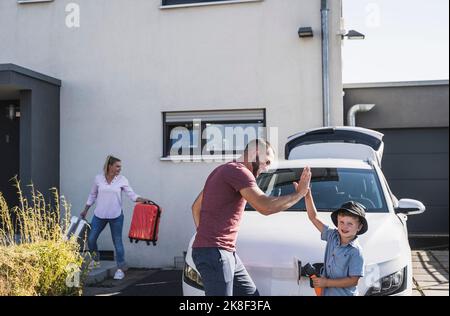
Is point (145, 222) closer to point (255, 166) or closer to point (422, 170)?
point (255, 166)

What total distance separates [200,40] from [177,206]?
289 centimetres

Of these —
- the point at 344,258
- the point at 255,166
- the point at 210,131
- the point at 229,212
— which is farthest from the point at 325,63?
the point at 344,258

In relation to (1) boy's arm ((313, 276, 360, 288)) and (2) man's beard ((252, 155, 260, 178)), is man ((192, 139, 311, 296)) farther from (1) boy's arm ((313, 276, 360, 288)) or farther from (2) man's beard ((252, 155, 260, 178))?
(1) boy's arm ((313, 276, 360, 288))

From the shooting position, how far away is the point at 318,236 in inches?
167

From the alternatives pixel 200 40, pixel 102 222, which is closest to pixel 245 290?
pixel 102 222

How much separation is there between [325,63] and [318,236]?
4909 mm

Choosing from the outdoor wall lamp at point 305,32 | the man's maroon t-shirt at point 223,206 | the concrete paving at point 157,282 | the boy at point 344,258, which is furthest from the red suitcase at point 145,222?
the boy at point 344,258

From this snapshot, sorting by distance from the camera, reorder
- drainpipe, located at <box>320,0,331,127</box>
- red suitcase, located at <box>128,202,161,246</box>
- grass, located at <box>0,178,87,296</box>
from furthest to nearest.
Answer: drainpipe, located at <box>320,0,331,127</box>
red suitcase, located at <box>128,202,161,246</box>
grass, located at <box>0,178,87,296</box>

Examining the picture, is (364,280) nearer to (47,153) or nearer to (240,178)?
(240,178)

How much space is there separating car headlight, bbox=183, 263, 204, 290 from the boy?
1109 millimetres

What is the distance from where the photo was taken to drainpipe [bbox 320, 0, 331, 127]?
8.50 meters

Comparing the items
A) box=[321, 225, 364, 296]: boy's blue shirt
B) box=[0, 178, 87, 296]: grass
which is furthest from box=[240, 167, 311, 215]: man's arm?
box=[0, 178, 87, 296]: grass

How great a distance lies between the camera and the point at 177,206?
29.4ft

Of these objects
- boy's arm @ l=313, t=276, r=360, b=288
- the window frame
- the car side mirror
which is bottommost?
boy's arm @ l=313, t=276, r=360, b=288
